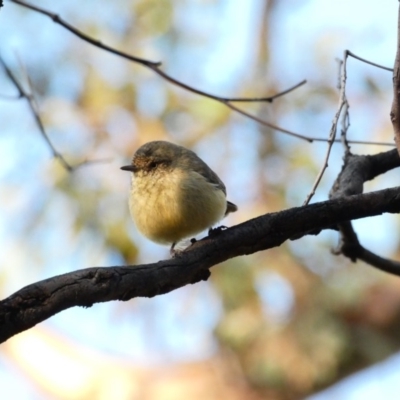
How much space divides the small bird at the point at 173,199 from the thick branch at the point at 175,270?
3.20ft

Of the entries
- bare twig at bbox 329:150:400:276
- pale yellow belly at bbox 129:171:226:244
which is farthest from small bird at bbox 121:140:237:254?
bare twig at bbox 329:150:400:276

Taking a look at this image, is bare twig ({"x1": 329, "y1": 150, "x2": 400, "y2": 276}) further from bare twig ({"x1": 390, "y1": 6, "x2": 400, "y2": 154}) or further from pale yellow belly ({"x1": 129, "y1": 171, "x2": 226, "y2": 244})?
bare twig ({"x1": 390, "y1": 6, "x2": 400, "y2": 154})

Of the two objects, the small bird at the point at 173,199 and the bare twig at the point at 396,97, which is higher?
the small bird at the point at 173,199

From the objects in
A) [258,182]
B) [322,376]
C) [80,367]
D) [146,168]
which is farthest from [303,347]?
[146,168]

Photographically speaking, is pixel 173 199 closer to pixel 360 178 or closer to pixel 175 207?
pixel 175 207

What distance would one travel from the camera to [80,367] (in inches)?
295

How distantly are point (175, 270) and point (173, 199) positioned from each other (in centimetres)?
124

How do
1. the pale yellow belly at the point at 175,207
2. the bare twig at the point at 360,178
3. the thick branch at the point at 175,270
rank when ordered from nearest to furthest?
the thick branch at the point at 175,270 → the bare twig at the point at 360,178 → the pale yellow belly at the point at 175,207

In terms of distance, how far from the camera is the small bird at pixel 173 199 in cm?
374

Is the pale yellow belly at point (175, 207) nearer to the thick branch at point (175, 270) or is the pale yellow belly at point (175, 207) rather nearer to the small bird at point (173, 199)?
the small bird at point (173, 199)

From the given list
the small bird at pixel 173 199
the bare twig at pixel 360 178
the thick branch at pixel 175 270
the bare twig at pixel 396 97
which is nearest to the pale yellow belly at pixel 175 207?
the small bird at pixel 173 199

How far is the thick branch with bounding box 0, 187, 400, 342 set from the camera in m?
2.14

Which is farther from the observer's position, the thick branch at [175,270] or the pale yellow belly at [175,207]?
the pale yellow belly at [175,207]

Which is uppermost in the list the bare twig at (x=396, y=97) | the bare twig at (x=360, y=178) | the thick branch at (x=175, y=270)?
the bare twig at (x=360, y=178)
